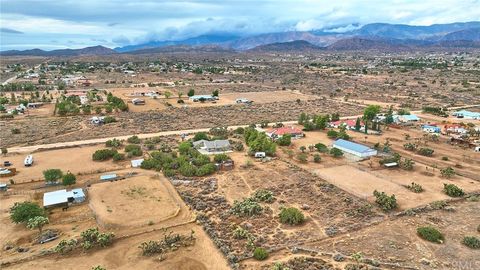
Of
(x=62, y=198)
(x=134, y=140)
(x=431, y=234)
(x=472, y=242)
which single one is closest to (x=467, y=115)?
(x=472, y=242)

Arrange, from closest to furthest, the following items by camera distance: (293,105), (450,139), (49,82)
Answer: (450,139)
(293,105)
(49,82)

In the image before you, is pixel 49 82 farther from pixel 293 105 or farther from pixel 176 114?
pixel 293 105

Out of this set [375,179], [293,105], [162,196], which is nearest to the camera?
[162,196]

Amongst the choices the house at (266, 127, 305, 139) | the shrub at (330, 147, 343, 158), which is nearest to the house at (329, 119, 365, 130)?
the house at (266, 127, 305, 139)

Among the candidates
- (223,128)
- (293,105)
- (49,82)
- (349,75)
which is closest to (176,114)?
(223,128)

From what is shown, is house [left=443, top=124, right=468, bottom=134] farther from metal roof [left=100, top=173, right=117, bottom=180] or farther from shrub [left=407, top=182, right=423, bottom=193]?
metal roof [left=100, top=173, right=117, bottom=180]

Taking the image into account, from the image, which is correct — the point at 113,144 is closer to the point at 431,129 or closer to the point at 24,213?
the point at 24,213
